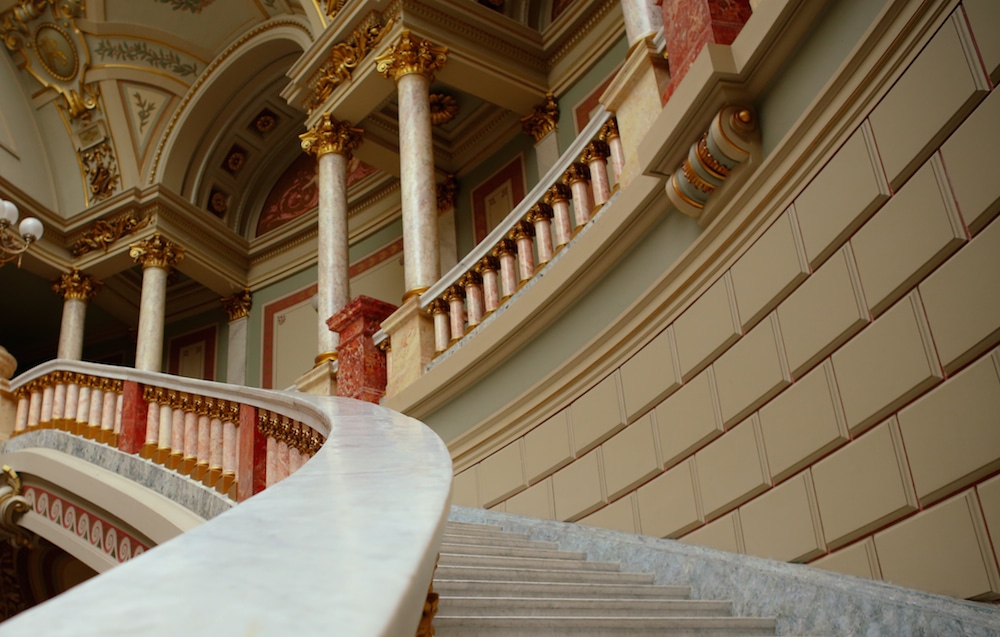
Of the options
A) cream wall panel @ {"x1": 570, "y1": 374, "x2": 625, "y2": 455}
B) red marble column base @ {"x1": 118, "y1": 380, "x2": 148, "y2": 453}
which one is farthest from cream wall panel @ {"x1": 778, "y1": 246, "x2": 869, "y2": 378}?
red marble column base @ {"x1": 118, "y1": 380, "x2": 148, "y2": 453}

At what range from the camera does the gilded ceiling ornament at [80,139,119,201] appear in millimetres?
13156

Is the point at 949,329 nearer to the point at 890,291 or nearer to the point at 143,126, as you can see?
the point at 890,291

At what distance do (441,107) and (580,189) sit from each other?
5341 millimetres

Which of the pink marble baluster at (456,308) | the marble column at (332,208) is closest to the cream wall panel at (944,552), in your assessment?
the pink marble baluster at (456,308)

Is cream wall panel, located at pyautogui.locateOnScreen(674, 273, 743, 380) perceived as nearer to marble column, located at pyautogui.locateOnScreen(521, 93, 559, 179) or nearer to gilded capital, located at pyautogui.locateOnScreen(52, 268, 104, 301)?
marble column, located at pyautogui.locateOnScreen(521, 93, 559, 179)

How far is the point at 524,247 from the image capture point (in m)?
6.02

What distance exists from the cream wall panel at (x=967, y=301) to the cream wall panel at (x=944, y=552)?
0.43 metres

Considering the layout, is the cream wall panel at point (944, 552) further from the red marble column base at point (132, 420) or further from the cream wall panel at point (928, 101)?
the red marble column base at point (132, 420)

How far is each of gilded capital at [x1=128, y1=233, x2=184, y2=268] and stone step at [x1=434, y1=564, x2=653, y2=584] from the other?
10.1m

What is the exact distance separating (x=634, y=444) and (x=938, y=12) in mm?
2400

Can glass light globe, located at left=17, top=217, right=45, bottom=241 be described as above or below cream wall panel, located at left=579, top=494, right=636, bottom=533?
above

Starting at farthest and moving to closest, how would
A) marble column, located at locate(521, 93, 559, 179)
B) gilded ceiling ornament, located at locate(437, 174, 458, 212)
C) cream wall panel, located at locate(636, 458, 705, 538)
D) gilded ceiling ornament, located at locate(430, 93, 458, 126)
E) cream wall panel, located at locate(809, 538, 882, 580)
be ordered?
1. gilded ceiling ornament, located at locate(437, 174, 458, 212)
2. gilded ceiling ornament, located at locate(430, 93, 458, 126)
3. marble column, located at locate(521, 93, 559, 179)
4. cream wall panel, located at locate(636, 458, 705, 538)
5. cream wall panel, located at locate(809, 538, 882, 580)

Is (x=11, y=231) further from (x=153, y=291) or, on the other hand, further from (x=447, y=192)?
(x=447, y=192)

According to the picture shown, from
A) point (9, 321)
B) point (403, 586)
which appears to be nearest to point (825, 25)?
point (403, 586)
